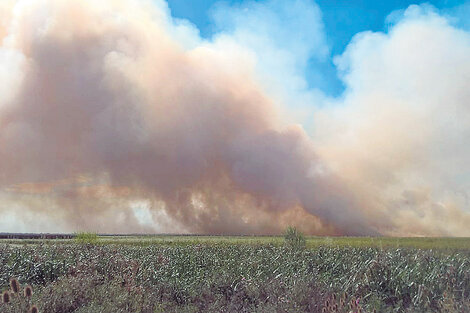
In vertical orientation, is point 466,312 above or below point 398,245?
A: below

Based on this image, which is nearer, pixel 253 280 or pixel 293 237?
pixel 253 280

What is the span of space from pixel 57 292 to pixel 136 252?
727cm

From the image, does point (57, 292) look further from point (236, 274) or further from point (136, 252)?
point (136, 252)

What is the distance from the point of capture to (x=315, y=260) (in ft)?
44.0

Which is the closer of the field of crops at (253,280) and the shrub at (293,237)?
the field of crops at (253,280)

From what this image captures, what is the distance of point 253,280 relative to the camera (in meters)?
10.9

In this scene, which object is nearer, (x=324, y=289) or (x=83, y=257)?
(x=324, y=289)

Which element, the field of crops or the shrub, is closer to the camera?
the field of crops

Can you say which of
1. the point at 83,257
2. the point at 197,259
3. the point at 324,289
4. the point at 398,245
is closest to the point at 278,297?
the point at 324,289

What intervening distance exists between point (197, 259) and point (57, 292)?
5478 millimetres

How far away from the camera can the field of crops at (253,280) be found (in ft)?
29.5

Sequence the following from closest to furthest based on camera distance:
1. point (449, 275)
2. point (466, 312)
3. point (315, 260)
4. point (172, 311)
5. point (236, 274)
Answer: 1. point (466, 312)
2. point (172, 311)
3. point (449, 275)
4. point (236, 274)
5. point (315, 260)

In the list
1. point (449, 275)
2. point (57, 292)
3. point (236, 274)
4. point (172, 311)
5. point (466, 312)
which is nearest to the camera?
point (466, 312)

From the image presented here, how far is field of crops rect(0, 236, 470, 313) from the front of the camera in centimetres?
899
